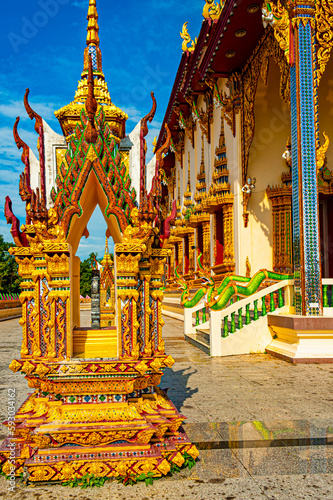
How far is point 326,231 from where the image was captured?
1420 centimetres

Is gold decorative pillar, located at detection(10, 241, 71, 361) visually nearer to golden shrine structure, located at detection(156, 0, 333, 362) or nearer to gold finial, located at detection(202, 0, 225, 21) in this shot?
golden shrine structure, located at detection(156, 0, 333, 362)

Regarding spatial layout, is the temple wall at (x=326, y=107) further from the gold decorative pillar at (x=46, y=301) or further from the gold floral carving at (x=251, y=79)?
the gold decorative pillar at (x=46, y=301)

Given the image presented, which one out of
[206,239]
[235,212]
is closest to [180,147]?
[206,239]

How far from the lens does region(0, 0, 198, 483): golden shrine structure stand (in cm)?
353

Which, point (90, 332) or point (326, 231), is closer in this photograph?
point (90, 332)

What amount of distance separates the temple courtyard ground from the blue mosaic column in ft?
5.40

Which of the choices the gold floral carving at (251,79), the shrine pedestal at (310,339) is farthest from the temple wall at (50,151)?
the gold floral carving at (251,79)

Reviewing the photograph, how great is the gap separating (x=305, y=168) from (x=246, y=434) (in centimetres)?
614

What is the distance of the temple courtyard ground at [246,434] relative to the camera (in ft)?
10.6

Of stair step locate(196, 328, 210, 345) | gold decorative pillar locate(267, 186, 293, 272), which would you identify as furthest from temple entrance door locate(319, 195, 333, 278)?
stair step locate(196, 328, 210, 345)

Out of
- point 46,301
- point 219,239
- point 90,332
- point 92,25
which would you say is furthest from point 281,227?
point 46,301

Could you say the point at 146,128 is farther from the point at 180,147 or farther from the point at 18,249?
the point at 180,147

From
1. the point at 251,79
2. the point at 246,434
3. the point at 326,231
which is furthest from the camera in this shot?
the point at 326,231

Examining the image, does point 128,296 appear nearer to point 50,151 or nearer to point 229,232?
point 50,151
